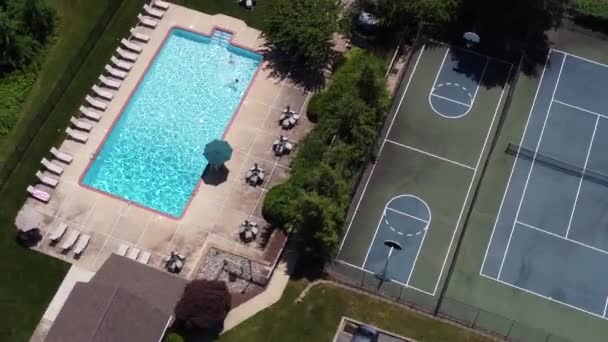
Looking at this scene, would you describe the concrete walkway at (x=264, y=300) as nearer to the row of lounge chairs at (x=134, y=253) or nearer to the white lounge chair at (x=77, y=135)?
the row of lounge chairs at (x=134, y=253)

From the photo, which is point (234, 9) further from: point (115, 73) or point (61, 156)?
point (61, 156)

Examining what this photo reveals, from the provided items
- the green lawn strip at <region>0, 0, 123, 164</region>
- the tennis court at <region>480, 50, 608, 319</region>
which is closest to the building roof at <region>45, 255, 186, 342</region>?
the green lawn strip at <region>0, 0, 123, 164</region>

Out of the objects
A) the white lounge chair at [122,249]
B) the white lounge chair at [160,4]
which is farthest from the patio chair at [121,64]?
the white lounge chair at [122,249]

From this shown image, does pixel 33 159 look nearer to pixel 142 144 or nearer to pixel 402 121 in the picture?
pixel 142 144

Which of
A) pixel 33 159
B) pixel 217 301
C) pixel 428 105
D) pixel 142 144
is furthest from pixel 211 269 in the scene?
pixel 428 105

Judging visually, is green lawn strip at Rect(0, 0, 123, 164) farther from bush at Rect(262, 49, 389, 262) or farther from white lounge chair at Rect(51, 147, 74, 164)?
bush at Rect(262, 49, 389, 262)

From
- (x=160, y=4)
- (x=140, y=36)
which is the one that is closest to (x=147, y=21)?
(x=140, y=36)
